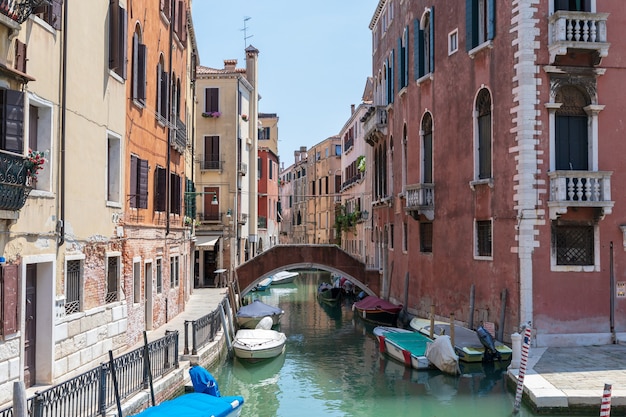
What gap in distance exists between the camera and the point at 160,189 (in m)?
18.1

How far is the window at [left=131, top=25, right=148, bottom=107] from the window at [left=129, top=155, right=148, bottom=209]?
1.39 meters

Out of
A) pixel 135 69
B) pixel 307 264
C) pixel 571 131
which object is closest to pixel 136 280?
pixel 135 69

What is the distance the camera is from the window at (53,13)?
10180 millimetres

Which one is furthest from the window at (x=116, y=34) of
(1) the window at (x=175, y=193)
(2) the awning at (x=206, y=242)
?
(2) the awning at (x=206, y=242)

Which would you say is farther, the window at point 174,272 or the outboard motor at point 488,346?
the window at point 174,272

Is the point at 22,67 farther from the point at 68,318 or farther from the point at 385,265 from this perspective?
the point at 385,265

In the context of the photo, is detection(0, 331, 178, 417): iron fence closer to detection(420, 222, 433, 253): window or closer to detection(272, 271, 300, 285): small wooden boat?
detection(420, 222, 433, 253): window

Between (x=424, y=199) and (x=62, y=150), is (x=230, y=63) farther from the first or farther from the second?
(x=62, y=150)

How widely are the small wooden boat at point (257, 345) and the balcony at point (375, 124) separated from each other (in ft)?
42.0

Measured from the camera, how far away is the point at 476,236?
19.0 meters

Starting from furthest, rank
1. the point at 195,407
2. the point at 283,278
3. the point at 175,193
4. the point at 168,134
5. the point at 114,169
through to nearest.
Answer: the point at 283,278 < the point at 175,193 < the point at 168,134 < the point at 114,169 < the point at 195,407

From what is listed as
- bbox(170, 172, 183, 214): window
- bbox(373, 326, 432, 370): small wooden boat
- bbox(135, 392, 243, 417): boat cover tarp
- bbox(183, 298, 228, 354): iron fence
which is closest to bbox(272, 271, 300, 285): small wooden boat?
bbox(170, 172, 183, 214): window

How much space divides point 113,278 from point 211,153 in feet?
67.5

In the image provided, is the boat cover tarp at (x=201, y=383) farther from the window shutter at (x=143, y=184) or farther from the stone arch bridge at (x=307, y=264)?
the stone arch bridge at (x=307, y=264)
